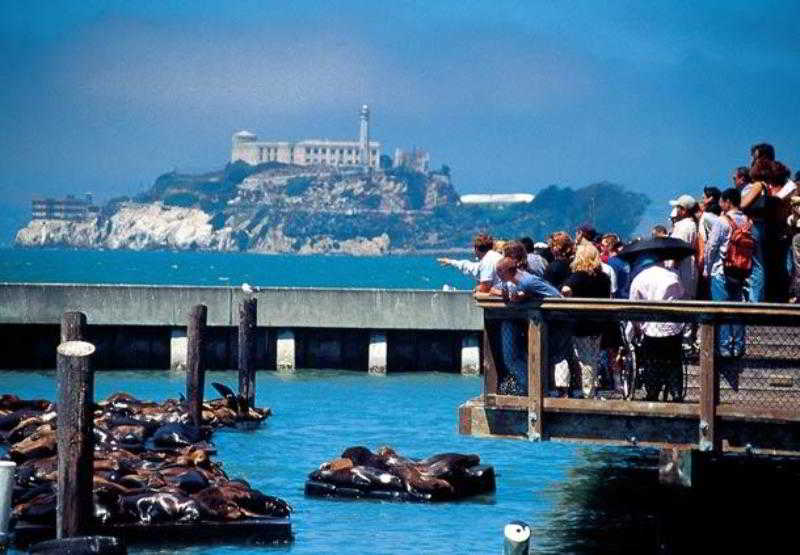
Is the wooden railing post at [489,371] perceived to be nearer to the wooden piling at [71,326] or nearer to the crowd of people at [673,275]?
the crowd of people at [673,275]

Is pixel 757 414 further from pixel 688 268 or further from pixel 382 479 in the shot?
pixel 382 479

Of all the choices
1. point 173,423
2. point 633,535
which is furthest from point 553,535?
point 173,423

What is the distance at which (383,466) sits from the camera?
23.5 m

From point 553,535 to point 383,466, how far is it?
308 centimetres

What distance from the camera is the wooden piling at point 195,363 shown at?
91.7 ft

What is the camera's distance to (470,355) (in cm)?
3941

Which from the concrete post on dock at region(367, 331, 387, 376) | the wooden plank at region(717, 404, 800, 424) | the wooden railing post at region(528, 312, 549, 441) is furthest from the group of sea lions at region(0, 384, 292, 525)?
the concrete post on dock at region(367, 331, 387, 376)

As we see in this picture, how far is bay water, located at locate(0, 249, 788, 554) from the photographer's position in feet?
66.9

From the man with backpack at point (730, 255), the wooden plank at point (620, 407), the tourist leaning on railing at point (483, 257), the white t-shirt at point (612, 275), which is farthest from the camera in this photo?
the white t-shirt at point (612, 275)

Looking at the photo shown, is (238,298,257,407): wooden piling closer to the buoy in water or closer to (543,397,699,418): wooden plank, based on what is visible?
(543,397,699,418): wooden plank

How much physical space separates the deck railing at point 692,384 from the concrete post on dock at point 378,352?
77.4 ft

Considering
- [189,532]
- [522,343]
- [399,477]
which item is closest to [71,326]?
[189,532]

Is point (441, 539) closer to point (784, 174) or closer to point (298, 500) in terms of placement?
point (298, 500)

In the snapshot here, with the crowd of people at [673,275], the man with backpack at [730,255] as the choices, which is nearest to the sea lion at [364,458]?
the crowd of people at [673,275]
